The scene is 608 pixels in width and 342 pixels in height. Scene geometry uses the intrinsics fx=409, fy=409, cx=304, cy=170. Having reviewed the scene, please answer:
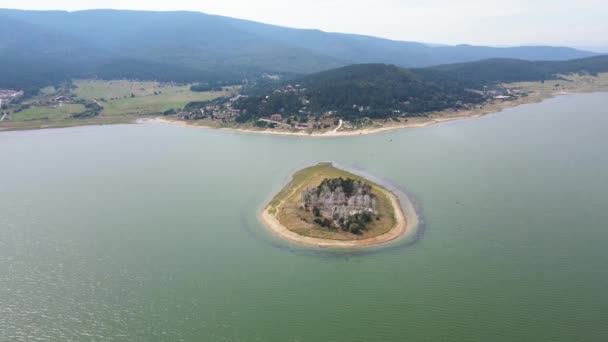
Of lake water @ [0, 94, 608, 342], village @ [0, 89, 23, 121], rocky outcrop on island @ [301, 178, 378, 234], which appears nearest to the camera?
lake water @ [0, 94, 608, 342]

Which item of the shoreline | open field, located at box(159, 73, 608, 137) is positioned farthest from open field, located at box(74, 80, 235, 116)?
open field, located at box(159, 73, 608, 137)

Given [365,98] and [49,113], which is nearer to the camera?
[365,98]

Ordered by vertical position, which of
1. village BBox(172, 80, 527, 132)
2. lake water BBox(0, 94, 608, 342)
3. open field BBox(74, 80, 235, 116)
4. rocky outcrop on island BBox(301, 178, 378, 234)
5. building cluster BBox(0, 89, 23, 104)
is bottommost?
lake water BBox(0, 94, 608, 342)

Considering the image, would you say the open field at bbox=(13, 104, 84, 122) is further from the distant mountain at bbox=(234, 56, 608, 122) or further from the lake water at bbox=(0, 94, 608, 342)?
the lake water at bbox=(0, 94, 608, 342)

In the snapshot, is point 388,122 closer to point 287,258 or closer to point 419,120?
point 419,120

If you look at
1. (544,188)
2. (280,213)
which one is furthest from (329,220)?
(544,188)

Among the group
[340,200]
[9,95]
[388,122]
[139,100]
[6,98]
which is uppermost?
[9,95]

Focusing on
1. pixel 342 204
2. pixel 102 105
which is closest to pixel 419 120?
pixel 342 204

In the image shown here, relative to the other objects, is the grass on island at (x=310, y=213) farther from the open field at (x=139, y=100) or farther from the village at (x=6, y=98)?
the village at (x=6, y=98)
